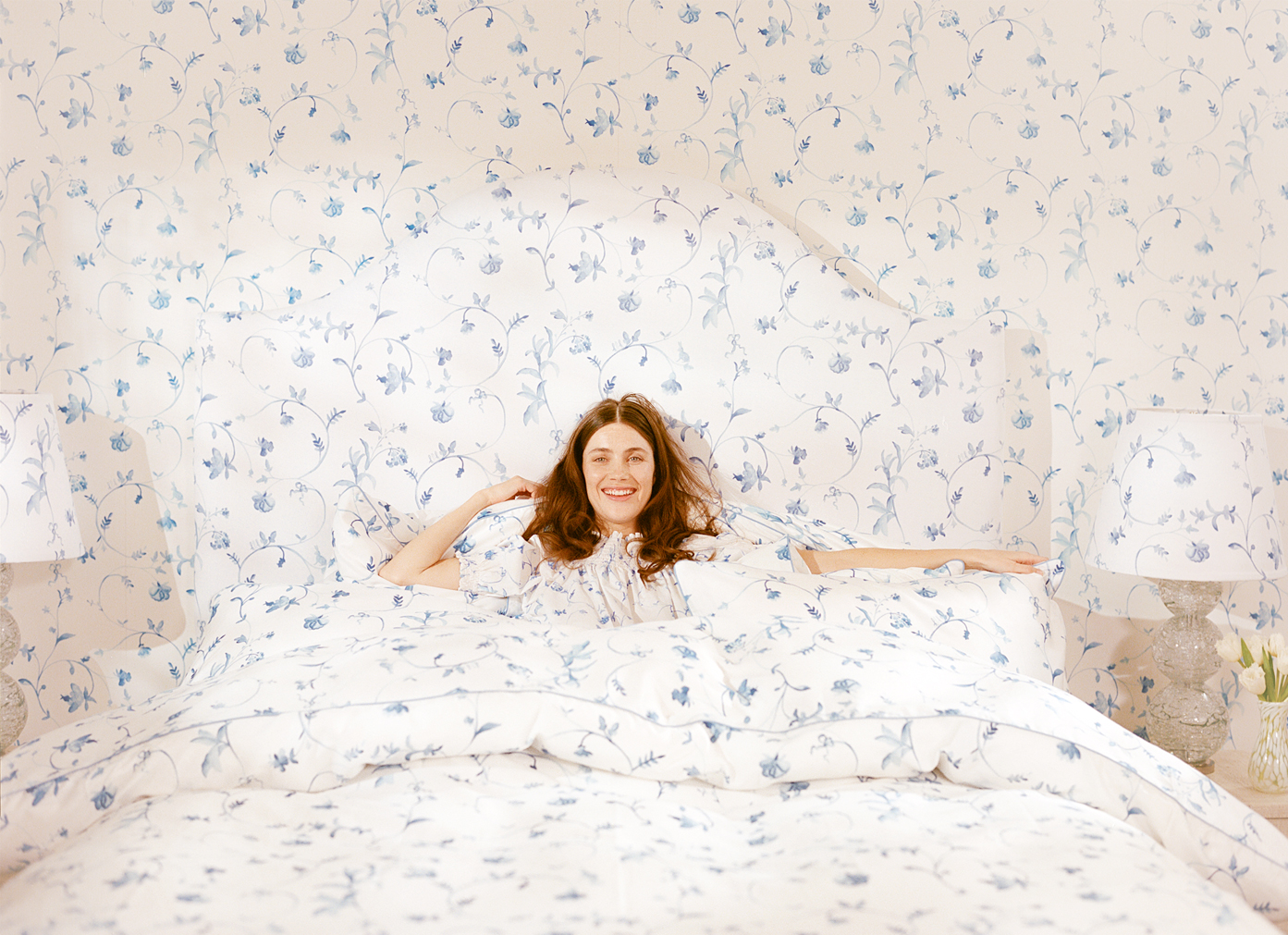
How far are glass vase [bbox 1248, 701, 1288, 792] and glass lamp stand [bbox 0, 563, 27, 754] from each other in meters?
2.61

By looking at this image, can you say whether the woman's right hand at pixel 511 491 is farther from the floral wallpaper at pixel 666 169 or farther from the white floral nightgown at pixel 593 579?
the floral wallpaper at pixel 666 169

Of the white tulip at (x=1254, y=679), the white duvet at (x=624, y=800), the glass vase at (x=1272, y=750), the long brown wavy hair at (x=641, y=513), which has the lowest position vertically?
the glass vase at (x=1272, y=750)

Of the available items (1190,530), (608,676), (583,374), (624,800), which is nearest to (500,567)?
(583,374)

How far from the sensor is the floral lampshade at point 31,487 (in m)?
1.84

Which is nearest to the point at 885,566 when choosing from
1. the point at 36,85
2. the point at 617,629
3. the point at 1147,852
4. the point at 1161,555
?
the point at 1161,555

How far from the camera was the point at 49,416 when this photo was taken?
76.3 inches

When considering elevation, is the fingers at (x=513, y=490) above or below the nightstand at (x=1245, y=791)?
above

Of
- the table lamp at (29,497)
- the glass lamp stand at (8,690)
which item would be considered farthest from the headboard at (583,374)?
the glass lamp stand at (8,690)

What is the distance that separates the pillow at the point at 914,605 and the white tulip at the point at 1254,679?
1.34 ft

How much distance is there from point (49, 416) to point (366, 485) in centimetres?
65

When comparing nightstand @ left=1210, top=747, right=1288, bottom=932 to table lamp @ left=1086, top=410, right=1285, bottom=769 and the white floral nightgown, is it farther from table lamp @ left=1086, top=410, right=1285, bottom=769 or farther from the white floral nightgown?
the white floral nightgown

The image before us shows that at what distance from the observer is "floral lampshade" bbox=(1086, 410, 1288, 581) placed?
6.36 feet

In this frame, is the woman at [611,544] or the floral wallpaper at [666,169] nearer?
the woman at [611,544]

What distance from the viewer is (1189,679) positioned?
80.6 inches
